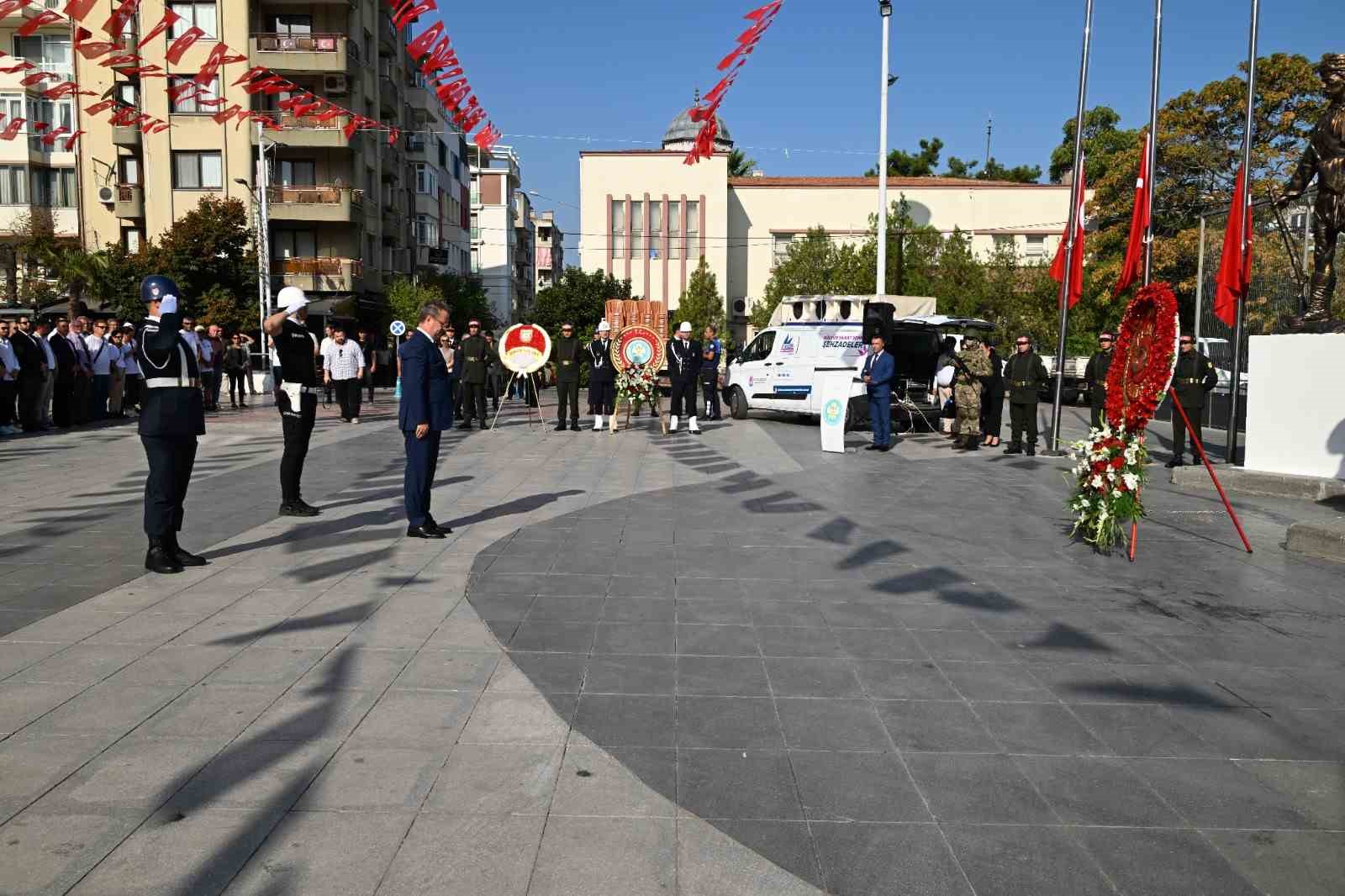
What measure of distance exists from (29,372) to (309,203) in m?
25.9

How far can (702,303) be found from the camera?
59344mm

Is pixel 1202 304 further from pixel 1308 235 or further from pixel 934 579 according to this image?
pixel 934 579

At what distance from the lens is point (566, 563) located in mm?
8055

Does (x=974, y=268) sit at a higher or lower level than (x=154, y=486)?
higher

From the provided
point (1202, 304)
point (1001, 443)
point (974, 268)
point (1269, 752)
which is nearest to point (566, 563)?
point (1269, 752)

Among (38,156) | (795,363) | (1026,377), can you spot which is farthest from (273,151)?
(1026,377)

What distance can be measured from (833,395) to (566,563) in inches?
390

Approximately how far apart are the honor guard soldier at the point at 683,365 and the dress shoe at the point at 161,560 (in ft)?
39.5

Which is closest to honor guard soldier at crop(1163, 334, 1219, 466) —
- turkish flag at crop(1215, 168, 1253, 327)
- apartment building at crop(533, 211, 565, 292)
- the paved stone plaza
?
turkish flag at crop(1215, 168, 1253, 327)

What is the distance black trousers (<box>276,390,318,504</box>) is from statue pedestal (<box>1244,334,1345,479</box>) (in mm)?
10935

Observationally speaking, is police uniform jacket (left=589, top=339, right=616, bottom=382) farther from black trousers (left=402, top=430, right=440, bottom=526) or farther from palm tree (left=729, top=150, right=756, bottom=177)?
palm tree (left=729, top=150, right=756, bottom=177)

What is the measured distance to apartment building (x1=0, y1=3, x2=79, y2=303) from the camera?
42.0 metres

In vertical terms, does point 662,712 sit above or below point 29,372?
below

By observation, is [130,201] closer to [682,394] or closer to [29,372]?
[29,372]
